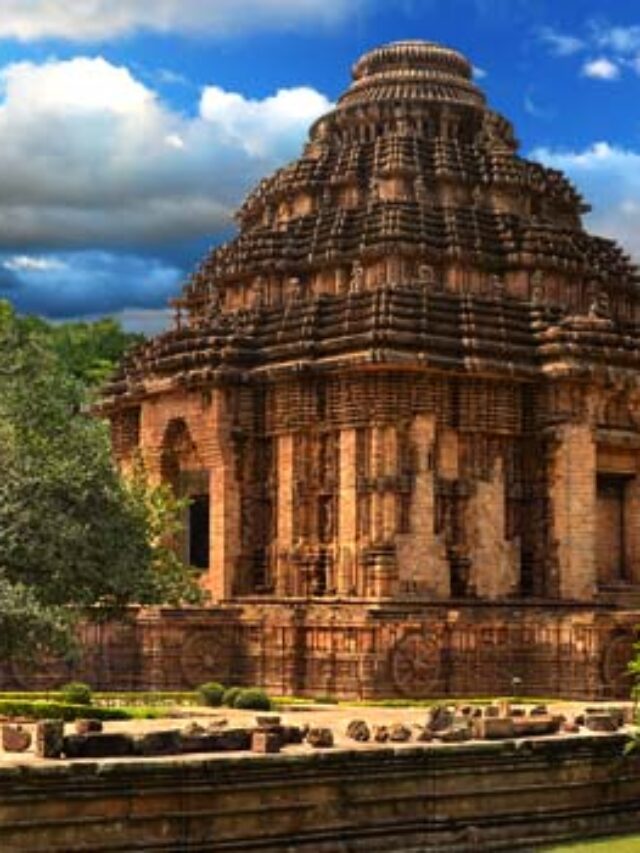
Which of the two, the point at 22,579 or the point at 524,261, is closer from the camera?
the point at 22,579

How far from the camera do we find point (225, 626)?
36.2 m

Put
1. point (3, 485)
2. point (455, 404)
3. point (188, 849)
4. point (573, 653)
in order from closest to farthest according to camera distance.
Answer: point (188, 849) < point (3, 485) < point (573, 653) < point (455, 404)

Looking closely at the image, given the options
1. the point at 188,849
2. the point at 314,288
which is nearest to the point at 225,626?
the point at 314,288

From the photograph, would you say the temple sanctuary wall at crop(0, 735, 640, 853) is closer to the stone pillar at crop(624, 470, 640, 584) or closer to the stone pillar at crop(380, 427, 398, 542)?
the stone pillar at crop(380, 427, 398, 542)

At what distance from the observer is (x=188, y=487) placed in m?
44.6

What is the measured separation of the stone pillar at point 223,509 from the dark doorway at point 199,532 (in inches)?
62.4

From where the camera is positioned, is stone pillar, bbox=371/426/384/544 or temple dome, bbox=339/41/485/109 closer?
stone pillar, bbox=371/426/384/544

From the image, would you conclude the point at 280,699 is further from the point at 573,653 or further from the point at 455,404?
the point at 455,404

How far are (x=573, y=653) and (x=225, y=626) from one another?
7.66 meters

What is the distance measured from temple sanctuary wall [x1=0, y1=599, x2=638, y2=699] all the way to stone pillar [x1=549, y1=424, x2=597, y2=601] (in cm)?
463

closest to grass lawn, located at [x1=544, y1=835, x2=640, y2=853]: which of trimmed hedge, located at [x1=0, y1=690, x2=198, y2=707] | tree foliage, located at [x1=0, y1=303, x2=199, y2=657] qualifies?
tree foliage, located at [x1=0, y1=303, x2=199, y2=657]

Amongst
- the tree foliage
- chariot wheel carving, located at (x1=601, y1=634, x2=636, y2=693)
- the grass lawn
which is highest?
the tree foliage

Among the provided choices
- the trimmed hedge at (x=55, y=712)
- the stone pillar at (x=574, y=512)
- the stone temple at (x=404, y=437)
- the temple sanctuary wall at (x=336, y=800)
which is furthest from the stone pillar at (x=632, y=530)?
A: the temple sanctuary wall at (x=336, y=800)

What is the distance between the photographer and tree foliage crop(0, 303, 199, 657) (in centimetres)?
2666
